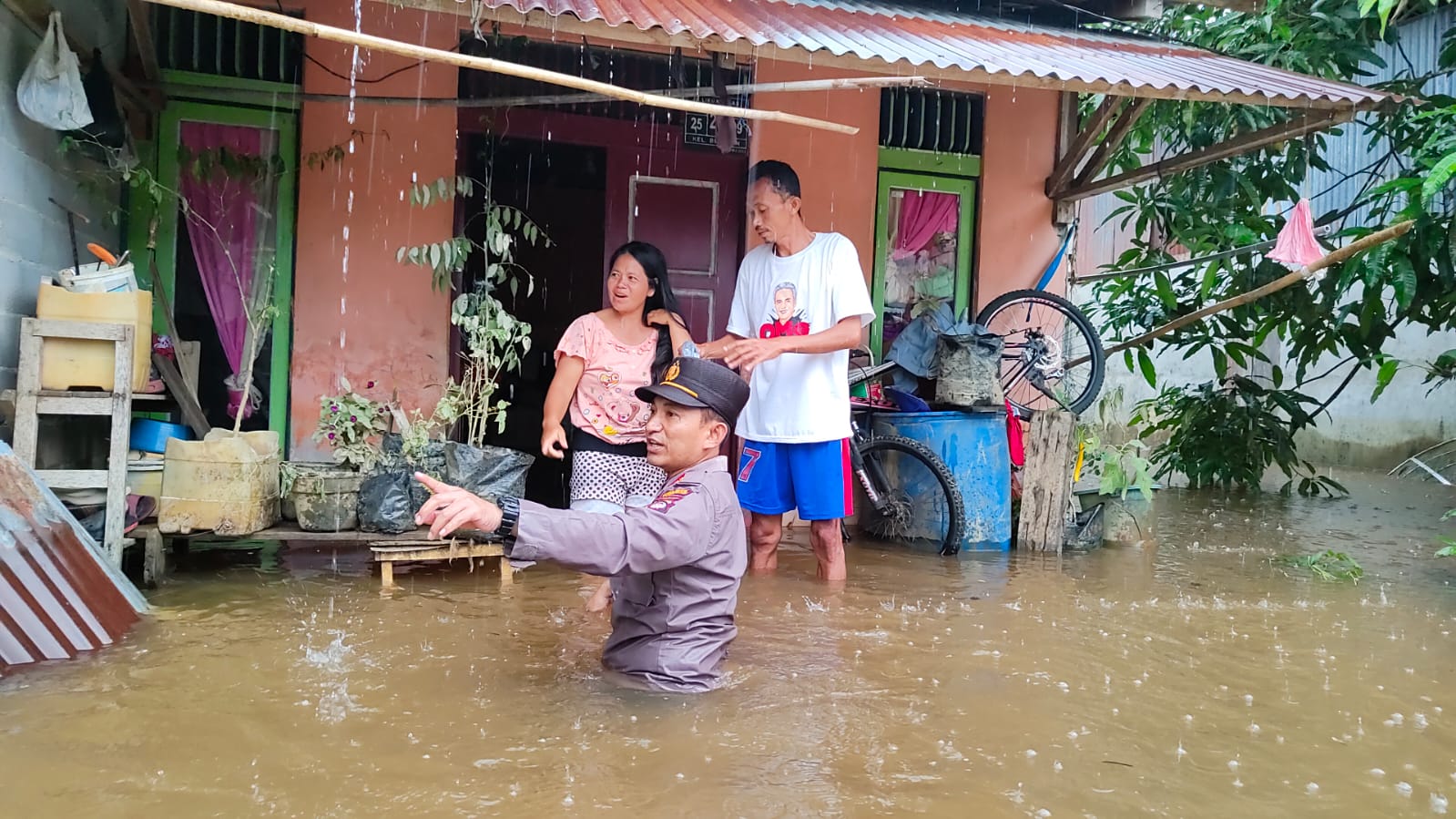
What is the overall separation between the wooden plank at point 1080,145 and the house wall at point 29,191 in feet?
19.1

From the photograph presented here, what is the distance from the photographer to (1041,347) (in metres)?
7.55

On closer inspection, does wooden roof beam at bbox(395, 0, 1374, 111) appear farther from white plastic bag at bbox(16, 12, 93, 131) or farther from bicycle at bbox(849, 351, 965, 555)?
bicycle at bbox(849, 351, 965, 555)

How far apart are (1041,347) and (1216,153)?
66.0 inches

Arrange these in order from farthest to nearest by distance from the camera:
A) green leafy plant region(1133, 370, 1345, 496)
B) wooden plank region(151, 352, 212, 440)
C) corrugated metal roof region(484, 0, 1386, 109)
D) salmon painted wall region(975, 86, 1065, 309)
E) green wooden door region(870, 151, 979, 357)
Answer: green leafy plant region(1133, 370, 1345, 496), salmon painted wall region(975, 86, 1065, 309), green wooden door region(870, 151, 979, 357), wooden plank region(151, 352, 212, 440), corrugated metal roof region(484, 0, 1386, 109)

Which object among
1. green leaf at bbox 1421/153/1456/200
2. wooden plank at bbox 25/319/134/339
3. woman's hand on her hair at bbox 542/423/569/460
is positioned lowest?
woman's hand on her hair at bbox 542/423/569/460

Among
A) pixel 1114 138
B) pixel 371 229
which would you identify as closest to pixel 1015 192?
pixel 1114 138

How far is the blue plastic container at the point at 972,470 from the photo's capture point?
689 centimetres

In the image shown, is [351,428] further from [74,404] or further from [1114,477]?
[1114,477]

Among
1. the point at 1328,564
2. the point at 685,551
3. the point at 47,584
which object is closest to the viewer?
the point at 685,551

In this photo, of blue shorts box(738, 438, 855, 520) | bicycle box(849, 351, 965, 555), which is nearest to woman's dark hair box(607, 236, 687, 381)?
blue shorts box(738, 438, 855, 520)

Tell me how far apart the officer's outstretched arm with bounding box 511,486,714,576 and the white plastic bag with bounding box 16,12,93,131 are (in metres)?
3.46

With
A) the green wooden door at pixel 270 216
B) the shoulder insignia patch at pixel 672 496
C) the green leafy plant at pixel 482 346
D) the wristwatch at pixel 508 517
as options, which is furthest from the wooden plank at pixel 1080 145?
the wristwatch at pixel 508 517

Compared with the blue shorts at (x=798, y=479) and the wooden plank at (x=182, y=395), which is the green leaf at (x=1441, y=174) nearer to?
the blue shorts at (x=798, y=479)

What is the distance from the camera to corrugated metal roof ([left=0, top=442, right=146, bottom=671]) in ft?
12.2
